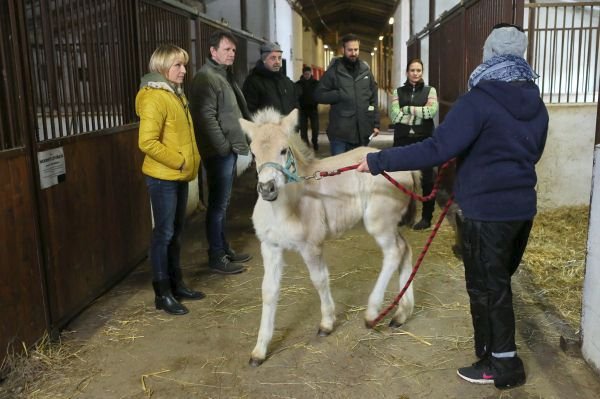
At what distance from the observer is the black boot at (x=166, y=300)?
12.2 ft

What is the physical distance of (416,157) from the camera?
254 centimetres

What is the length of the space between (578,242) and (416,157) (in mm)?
3306

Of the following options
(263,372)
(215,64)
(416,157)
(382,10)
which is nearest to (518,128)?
(416,157)

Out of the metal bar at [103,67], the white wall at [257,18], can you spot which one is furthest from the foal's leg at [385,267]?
the white wall at [257,18]

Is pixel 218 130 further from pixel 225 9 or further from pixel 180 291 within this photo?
pixel 225 9

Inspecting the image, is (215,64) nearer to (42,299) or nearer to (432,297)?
(42,299)

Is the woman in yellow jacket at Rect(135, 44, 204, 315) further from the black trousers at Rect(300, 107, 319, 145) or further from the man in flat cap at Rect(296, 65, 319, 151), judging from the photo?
the black trousers at Rect(300, 107, 319, 145)

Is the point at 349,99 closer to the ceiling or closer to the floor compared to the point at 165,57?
closer to the floor

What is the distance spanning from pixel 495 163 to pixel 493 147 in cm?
7

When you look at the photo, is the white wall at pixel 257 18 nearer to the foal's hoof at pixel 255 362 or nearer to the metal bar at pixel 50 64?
the metal bar at pixel 50 64

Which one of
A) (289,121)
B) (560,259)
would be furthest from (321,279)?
(560,259)

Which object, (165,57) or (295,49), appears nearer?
(165,57)

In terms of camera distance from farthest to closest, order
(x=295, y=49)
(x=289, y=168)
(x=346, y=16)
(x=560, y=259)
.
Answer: (x=346, y=16)
(x=295, y=49)
(x=560, y=259)
(x=289, y=168)

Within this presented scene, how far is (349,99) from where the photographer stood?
18.3ft
